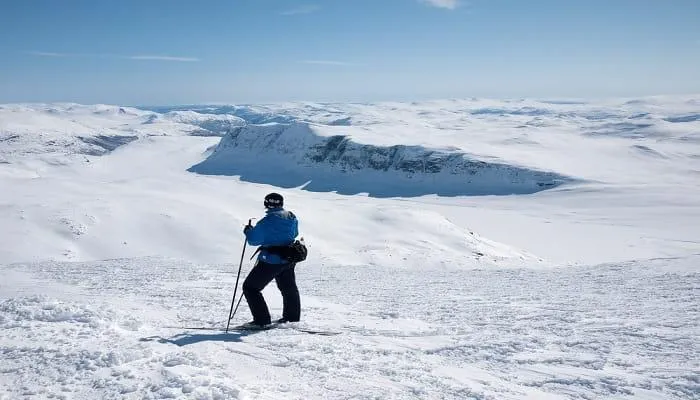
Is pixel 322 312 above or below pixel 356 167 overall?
below

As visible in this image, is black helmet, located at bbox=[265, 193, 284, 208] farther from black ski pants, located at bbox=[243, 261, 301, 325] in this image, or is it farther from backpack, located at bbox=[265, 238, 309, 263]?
black ski pants, located at bbox=[243, 261, 301, 325]

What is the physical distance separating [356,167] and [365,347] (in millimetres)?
135097

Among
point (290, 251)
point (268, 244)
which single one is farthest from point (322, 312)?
point (268, 244)

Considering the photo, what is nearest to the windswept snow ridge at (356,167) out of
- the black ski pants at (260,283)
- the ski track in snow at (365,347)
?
the ski track in snow at (365,347)

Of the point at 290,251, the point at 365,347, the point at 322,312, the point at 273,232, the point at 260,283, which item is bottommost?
the point at 322,312

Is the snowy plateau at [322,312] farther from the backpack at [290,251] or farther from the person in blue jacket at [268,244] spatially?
the backpack at [290,251]

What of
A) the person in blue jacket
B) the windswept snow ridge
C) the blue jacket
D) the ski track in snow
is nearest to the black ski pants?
the person in blue jacket

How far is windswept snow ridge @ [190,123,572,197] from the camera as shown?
119m

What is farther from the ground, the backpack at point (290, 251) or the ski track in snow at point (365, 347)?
the backpack at point (290, 251)

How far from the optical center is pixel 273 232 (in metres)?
7.74

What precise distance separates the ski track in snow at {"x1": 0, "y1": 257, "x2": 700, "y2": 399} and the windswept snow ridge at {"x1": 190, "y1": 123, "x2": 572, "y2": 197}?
4182 inches

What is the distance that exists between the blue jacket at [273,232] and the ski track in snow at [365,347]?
114 cm

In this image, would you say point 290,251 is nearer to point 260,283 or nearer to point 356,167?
point 260,283

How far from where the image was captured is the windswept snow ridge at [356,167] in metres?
119
